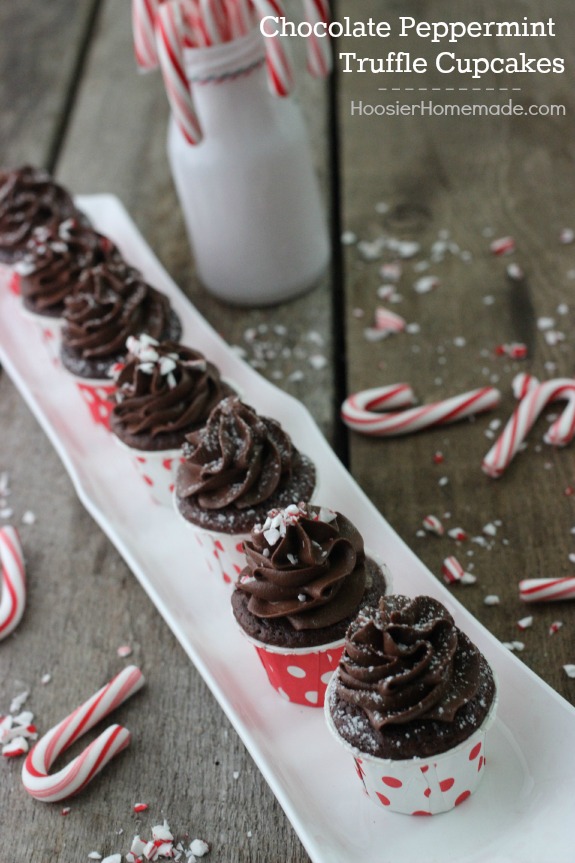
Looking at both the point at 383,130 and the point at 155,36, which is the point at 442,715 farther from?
the point at 383,130

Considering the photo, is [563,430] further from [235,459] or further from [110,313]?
[110,313]

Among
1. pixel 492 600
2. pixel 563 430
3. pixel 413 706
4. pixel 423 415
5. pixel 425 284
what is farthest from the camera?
pixel 425 284

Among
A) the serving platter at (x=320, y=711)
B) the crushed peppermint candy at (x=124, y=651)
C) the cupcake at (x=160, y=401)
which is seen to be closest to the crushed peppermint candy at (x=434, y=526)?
the serving platter at (x=320, y=711)

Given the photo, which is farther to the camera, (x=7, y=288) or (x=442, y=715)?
(x=7, y=288)

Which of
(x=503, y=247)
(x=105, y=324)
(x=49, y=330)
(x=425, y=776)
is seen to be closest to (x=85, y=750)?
(x=425, y=776)

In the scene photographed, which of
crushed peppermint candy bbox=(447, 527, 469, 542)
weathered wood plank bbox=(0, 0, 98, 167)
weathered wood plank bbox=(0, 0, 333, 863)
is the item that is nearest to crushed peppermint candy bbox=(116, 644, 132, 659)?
weathered wood plank bbox=(0, 0, 333, 863)

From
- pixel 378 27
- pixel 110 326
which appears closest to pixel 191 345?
pixel 110 326
